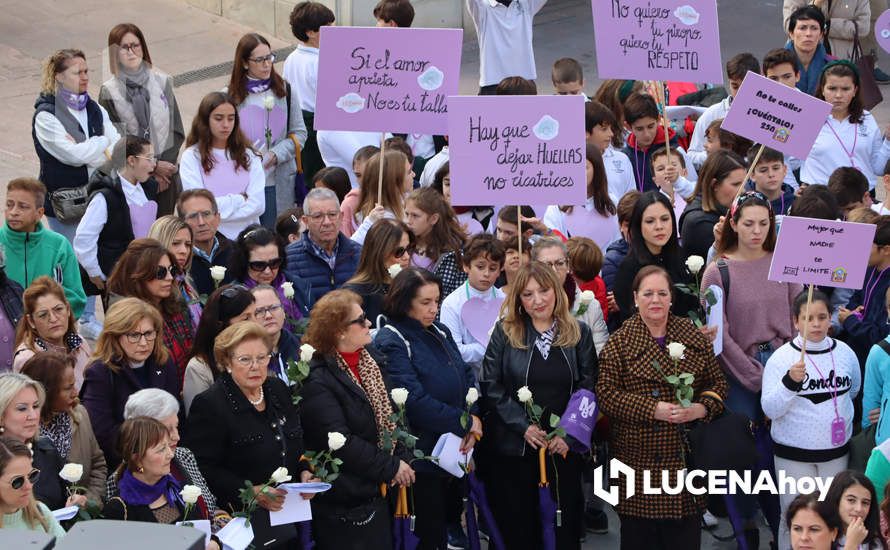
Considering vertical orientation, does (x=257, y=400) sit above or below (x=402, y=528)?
above

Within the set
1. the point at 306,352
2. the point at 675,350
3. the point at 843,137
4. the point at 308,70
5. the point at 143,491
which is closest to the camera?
the point at 143,491

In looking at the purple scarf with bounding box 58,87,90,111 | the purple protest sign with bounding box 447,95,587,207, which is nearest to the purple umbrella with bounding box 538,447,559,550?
the purple protest sign with bounding box 447,95,587,207

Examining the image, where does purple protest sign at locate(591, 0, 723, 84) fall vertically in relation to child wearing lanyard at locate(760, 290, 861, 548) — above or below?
above

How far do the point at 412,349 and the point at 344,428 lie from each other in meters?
0.71

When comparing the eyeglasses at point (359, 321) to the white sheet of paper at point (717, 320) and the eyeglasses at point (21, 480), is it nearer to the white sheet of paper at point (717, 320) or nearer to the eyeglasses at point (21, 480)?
the eyeglasses at point (21, 480)

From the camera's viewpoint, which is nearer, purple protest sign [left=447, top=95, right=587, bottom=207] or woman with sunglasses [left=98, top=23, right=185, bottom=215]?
purple protest sign [left=447, top=95, right=587, bottom=207]

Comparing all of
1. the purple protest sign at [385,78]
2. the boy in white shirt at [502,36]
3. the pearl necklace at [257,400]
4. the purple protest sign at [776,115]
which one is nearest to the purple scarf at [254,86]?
the purple protest sign at [385,78]

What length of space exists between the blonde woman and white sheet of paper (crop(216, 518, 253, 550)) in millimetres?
1703

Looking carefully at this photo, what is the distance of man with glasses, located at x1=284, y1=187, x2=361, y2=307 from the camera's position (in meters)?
8.99

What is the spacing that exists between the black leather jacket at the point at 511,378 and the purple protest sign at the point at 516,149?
43.0 inches

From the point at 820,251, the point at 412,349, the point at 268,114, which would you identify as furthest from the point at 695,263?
the point at 268,114

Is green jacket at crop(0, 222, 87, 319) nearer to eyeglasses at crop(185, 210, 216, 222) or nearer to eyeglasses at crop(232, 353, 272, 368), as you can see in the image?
eyeglasses at crop(185, 210, 216, 222)

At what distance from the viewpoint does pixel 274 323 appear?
791 centimetres

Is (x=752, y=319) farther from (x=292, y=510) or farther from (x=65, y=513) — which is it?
(x=65, y=513)
